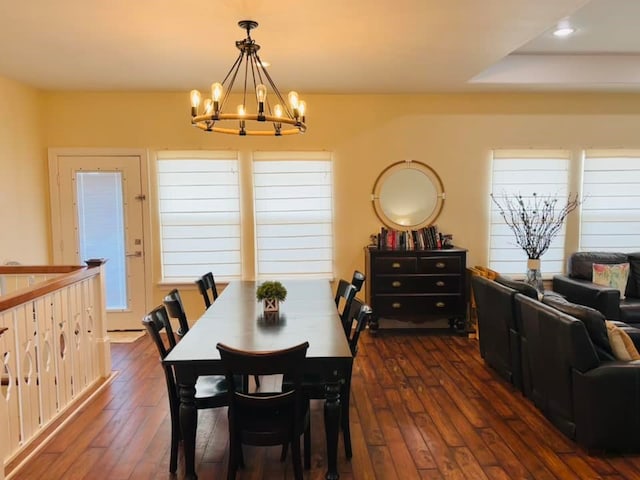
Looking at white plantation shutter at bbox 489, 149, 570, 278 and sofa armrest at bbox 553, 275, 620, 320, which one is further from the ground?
white plantation shutter at bbox 489, 149, 570, 278

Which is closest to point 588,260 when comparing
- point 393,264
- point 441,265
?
point 441,265

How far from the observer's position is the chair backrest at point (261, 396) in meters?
2.08

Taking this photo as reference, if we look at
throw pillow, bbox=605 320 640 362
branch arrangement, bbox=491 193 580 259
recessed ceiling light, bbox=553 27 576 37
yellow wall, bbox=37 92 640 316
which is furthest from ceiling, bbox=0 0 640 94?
throw pillow, bbox=605 320 640 362

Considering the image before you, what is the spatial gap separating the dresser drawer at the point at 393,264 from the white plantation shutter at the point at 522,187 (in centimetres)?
118

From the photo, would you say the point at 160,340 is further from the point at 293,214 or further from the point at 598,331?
the point at 293,214

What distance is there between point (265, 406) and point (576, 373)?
71.8 inches

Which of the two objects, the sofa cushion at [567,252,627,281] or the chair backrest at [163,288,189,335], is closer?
the chair backrest at [163,288,189,335]

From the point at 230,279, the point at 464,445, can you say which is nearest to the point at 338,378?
the point at 464,445

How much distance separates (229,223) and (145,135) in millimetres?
1368

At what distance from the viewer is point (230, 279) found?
5328mm

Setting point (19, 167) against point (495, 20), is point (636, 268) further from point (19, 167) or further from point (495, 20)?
point (19, 167)

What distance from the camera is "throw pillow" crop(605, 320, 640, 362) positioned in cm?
266

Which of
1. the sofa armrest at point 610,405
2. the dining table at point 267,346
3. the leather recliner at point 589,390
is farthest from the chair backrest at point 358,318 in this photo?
the sofa armrest at point 610,405

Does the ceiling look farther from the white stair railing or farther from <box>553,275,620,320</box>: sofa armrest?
<box>553,275,620,320</box>: sofa armrest
